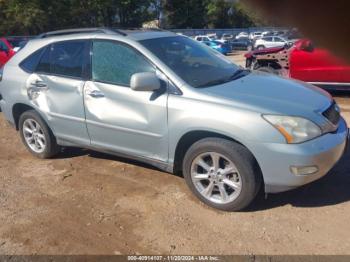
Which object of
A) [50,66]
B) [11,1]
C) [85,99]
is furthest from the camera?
[11,1]

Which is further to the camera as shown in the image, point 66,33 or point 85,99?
point 66,33

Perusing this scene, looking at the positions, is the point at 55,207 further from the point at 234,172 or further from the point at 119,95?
the point at 234,172

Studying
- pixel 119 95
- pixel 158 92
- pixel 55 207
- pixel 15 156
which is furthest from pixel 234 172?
pixel 15 156

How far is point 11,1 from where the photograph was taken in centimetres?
3759

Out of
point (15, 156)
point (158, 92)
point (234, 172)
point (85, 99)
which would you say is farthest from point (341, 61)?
point (15, 156)

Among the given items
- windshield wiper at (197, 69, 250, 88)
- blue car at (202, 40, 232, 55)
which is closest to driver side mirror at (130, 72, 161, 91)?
windshield wiper at (197, 69, 250, 88)

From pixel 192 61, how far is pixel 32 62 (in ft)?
6.98

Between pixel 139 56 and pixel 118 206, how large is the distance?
5.06ft

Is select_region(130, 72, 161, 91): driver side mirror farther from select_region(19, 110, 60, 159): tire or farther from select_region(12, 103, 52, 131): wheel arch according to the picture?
select_region(12, 103, 52, 131): wheel arch

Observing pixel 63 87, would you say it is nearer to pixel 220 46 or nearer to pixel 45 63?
pixel 45 63

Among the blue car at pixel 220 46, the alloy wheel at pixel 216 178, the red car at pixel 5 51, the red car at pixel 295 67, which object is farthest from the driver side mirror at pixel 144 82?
the blue car at pixel 220 46

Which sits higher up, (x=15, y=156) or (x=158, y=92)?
(x=158, y=92)

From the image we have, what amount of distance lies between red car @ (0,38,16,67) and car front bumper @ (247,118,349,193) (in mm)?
11248

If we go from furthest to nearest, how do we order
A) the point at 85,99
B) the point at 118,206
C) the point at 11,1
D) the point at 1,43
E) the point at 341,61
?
1. the point at 11,1
2. the point at 1,43
3. the point at 85,99
4. the point at 118,206
5. the point at 341,61
